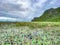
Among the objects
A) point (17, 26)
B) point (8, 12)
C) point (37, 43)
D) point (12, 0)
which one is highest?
point (12, 0)

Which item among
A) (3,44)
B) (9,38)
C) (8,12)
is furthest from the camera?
(8,12)

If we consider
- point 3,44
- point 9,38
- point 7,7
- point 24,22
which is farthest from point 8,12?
point 3,44

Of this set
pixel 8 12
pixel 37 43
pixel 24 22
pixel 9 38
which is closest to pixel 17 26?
pixel 24 22

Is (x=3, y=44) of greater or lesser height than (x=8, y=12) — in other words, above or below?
below

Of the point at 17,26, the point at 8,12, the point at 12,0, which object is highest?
the point at 12,0

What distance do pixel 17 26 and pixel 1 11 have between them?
1.82 feet

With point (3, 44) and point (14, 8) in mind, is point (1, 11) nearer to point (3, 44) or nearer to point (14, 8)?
point (14, 8)

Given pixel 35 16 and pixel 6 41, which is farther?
pixel 35 16

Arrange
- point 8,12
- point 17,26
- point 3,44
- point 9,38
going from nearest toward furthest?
point 3,44, point 9,38, point 17,26, point 8,12

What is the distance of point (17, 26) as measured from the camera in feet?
11.6

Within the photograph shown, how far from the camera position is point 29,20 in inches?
149

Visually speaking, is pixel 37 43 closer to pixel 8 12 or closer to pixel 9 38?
pixel 9 38

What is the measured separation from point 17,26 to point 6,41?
1091 mm

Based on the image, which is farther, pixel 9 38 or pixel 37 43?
pixel 9 38
